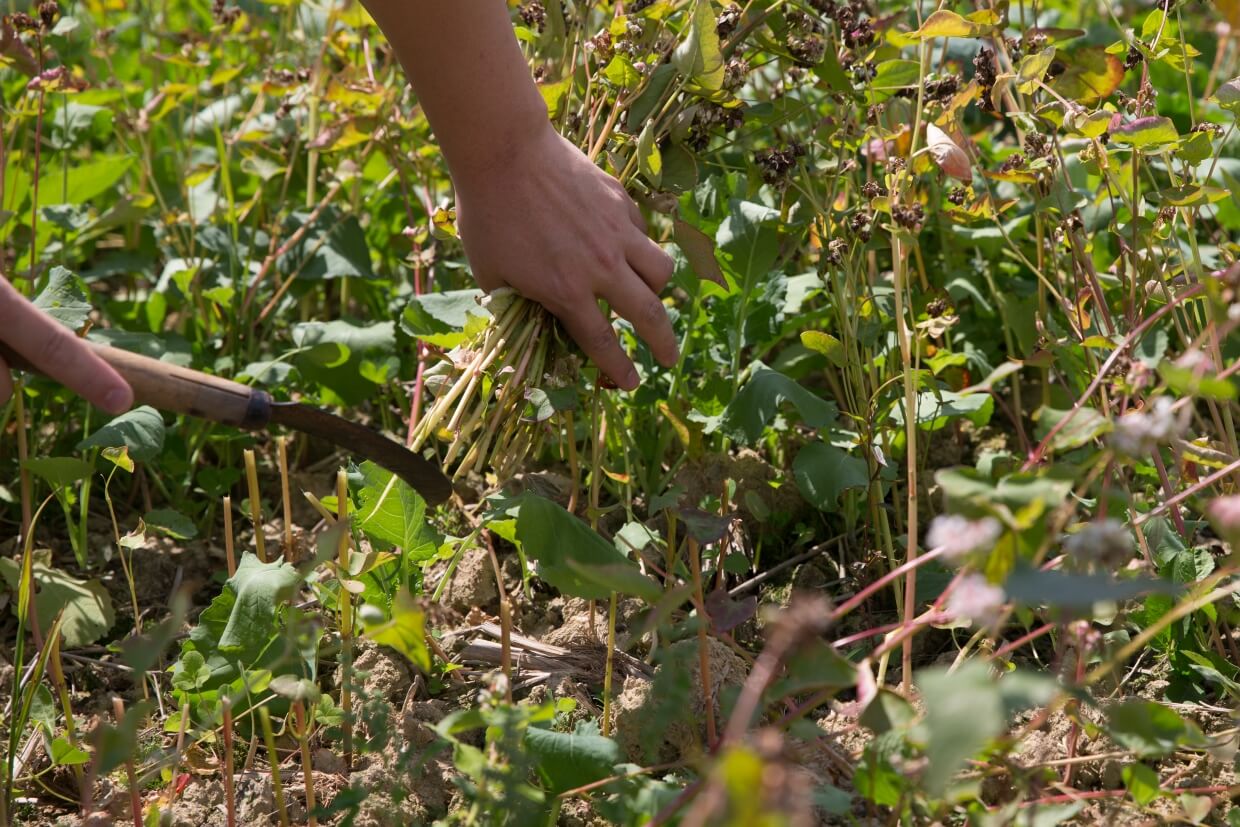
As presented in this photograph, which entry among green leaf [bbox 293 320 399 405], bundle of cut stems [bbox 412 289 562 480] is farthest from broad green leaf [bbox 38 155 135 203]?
bundle of cut stems [bbox 412 289 562 480]

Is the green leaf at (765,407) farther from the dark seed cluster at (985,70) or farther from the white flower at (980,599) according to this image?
the white flower at (980,599)

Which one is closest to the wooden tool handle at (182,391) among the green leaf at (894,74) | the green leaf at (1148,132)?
the green leaf at (894,74)

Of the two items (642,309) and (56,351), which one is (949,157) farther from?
(56,351)

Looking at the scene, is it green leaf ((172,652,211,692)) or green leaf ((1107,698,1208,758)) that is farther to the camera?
green leaf ((172,652,211,692))

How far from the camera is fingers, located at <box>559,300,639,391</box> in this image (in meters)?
1.43

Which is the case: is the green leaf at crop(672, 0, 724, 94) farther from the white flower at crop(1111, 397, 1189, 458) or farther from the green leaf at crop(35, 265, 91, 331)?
the green leaf at crop(35, 265, 91, 331)

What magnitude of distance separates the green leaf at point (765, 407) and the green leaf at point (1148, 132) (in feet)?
1.55

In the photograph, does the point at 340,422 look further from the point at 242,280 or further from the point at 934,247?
the point at 934,247

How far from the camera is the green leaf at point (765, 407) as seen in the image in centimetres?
154

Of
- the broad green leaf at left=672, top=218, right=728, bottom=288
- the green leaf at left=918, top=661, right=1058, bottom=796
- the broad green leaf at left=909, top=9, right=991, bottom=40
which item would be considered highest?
the broad green leaf at left=909, top=9, right=991, bottom=40

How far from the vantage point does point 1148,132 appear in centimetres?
127

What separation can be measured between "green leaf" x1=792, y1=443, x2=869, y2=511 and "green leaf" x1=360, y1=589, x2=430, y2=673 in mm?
636

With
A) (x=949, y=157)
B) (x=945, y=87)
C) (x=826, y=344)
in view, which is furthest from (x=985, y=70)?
(x=826, y=344)

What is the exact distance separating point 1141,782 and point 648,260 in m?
0.77
